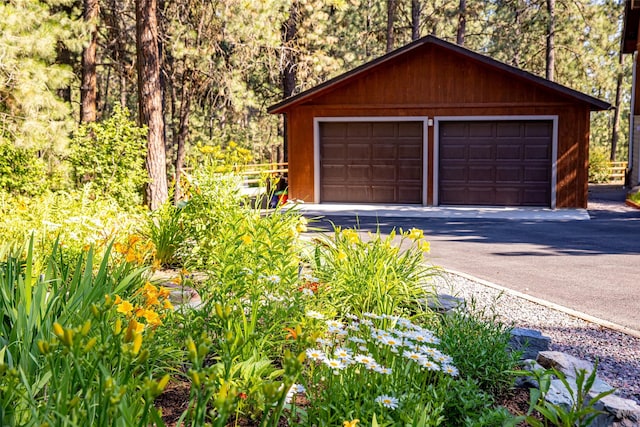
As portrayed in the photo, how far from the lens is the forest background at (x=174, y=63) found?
1002cm

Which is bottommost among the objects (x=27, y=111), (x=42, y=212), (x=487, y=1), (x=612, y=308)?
(x=612, y=308)

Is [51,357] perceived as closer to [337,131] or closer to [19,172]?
[19,172]

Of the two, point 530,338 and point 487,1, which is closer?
point 530,338

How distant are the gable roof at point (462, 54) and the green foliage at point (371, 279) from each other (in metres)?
12.6

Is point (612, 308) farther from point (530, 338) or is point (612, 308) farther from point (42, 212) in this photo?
point (42, 212)

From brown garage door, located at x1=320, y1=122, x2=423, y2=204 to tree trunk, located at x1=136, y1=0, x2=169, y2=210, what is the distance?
7.22 meters

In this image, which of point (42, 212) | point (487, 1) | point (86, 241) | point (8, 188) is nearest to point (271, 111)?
point (8, 188)

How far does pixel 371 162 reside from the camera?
712 inches

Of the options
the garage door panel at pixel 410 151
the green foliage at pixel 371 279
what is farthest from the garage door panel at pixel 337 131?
the green foliage at pixel 371 279

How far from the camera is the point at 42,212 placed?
6.91 meters

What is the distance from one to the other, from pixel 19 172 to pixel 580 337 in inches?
328

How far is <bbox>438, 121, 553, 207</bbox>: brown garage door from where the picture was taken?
16953 millimetres

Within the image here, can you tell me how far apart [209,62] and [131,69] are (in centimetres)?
234

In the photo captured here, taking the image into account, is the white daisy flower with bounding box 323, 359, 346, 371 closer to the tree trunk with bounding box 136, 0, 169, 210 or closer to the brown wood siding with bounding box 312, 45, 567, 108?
the tree trunk with bounding box 136, 0, 169, 210
